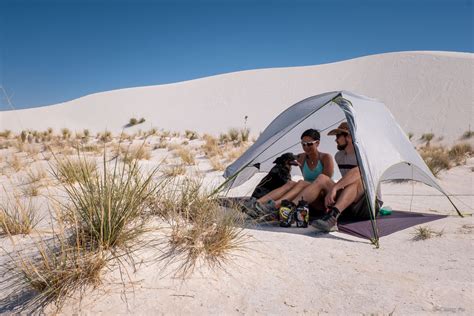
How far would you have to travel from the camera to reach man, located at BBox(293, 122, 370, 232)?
3865 millimetres

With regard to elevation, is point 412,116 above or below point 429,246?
above

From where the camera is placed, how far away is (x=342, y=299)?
237 cm

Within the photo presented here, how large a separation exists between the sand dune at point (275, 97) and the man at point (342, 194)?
20.0 m

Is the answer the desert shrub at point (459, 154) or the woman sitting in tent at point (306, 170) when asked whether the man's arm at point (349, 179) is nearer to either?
the woman sitting in tent at point (306, 170)

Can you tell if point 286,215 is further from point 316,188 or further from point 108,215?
point 108,215

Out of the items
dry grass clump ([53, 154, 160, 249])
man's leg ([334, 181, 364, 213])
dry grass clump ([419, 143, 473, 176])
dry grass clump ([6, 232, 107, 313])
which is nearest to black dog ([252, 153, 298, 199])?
man's leg ([334, 181, 364, 213])

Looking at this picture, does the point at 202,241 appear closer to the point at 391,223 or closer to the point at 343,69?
the point at 391,223

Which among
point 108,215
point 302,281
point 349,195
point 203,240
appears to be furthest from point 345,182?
point 108,215

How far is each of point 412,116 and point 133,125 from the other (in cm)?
2162

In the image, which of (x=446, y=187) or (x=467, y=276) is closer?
(x=467, y=276)

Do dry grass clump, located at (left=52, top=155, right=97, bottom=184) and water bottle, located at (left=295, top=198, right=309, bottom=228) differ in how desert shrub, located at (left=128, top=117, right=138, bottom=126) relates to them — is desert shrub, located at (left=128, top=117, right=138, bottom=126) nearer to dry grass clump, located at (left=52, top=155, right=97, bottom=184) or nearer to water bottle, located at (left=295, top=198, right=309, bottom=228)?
dry grass clump, located at (left=52, top=155, right=97, bottom=184)

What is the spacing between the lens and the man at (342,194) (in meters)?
3.87

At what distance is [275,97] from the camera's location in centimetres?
3384

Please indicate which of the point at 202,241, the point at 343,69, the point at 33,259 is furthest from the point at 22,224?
the point at 343,69
